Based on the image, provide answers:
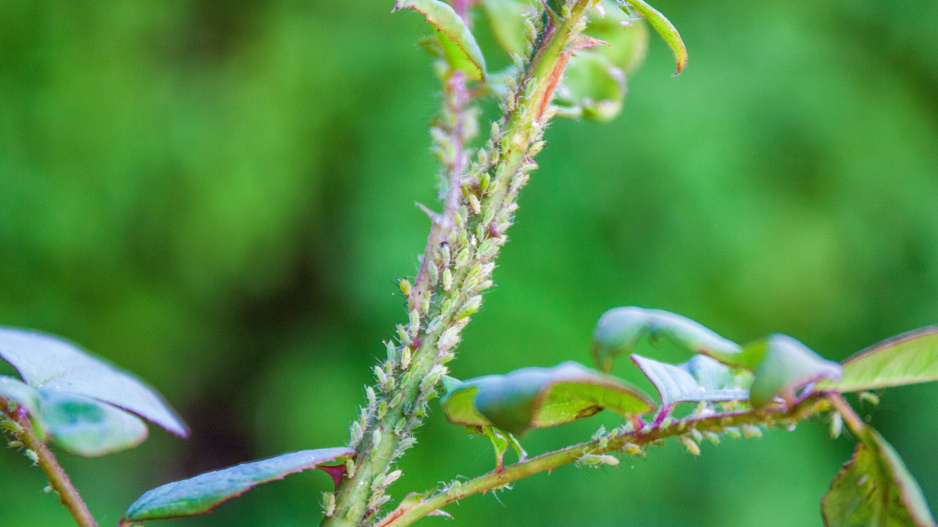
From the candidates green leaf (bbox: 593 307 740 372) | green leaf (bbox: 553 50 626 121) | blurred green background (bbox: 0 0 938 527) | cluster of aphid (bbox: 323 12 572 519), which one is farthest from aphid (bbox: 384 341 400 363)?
blurred green background (bbox: 0 0 938 527)

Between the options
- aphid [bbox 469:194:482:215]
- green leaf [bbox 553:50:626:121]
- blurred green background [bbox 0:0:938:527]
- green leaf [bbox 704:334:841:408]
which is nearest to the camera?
green leaf [bbox 704:334:841:408]

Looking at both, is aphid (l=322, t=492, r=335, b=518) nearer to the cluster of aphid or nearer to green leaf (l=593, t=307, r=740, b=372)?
the cluster of aphid

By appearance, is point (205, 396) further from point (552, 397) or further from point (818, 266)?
point (552, 397)

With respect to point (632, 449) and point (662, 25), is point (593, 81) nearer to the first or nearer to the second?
point (662, 25)

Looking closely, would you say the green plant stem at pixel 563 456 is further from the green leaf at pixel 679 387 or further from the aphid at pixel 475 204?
the aphid at pixel 475 204

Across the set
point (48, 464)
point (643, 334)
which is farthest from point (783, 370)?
point (48, 464)

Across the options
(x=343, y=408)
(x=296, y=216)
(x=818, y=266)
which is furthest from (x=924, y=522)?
(x=296, y=216)
